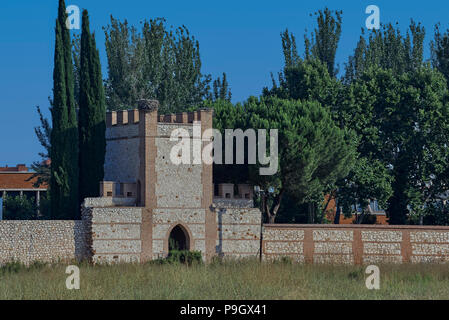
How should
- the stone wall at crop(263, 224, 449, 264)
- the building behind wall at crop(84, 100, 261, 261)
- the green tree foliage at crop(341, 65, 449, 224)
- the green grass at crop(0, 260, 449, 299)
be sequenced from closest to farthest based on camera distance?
the green grass at crop(0, 260, 449, 299) < the building behind wall at crop(84, 100, 261, 261) < the stone wall at crop(263, 224, 449, 264) < the green tree foliage at crop(341, 65, 449, 224)

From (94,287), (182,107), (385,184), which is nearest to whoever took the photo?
(94,287)

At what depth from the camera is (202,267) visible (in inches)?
1580

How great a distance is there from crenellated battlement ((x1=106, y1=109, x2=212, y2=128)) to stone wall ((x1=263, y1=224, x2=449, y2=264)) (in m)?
6.49

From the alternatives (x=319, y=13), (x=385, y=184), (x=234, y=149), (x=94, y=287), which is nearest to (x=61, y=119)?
(x=234, y=149)

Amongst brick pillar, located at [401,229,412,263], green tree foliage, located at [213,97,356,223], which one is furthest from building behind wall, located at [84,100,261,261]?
brick pillar, located at [401,229,412,263]

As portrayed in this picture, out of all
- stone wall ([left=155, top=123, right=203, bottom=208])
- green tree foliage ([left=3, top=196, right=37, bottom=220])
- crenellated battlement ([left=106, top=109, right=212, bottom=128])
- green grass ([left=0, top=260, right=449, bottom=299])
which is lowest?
green grass ([left=0, top=260, right=449, bottom=299])

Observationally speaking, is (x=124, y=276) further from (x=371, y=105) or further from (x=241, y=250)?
(x=371, y=105)

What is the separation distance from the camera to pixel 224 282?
3562cm

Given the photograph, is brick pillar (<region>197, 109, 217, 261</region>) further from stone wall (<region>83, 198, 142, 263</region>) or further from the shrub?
stone wall (<region>83, 198, 142, 263</region>)

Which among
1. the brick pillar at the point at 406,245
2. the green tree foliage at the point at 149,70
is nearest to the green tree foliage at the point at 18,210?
the green tree foliage at the point at 149,70

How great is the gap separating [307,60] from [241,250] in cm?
1832

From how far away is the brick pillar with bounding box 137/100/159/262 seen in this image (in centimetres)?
4281

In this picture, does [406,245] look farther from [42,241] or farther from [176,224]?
[42,241]

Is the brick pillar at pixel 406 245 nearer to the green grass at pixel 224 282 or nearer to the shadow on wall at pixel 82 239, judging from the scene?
the green grass at pixel 224 282
